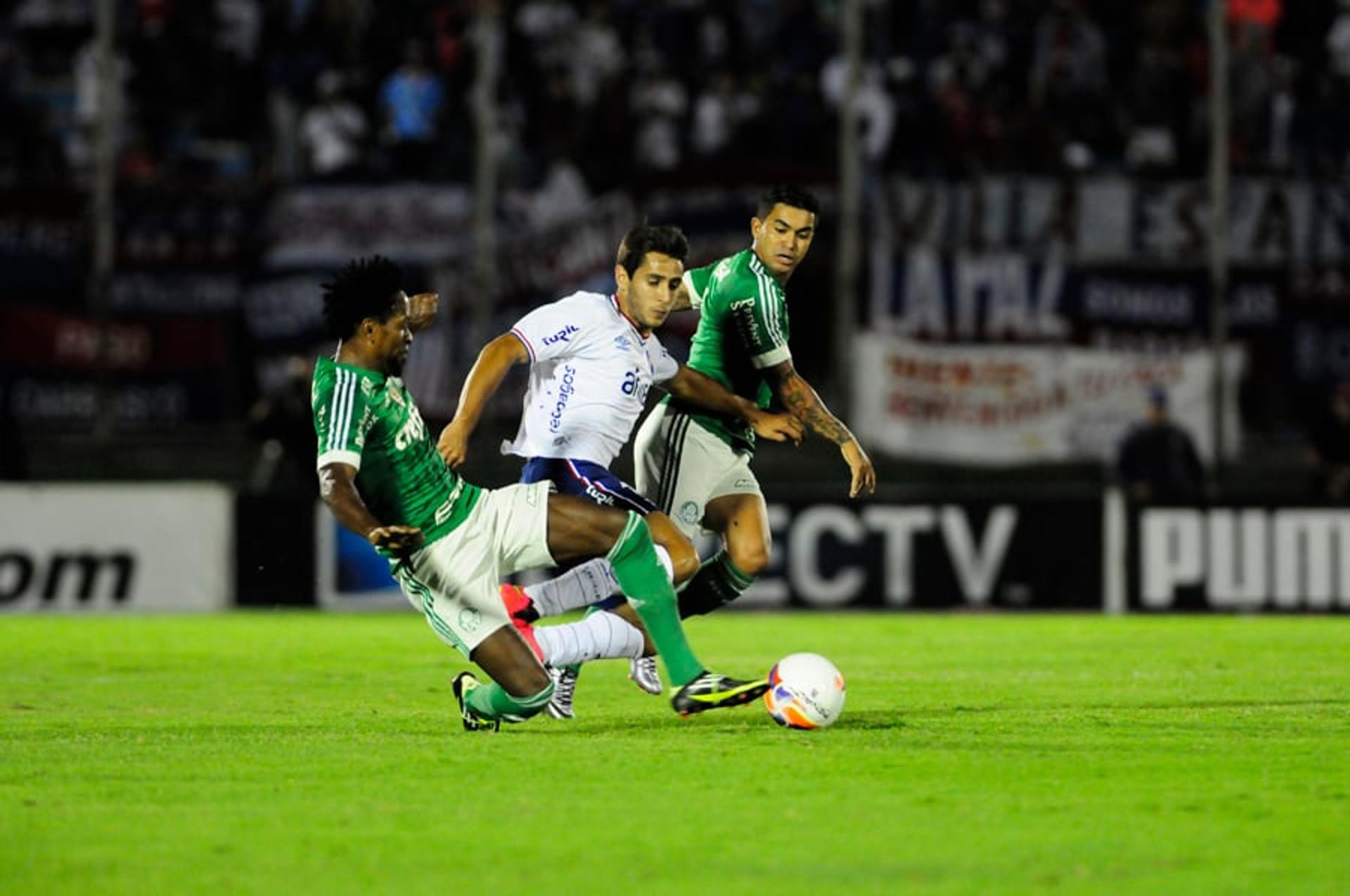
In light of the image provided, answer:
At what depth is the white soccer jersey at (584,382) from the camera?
10.2 m

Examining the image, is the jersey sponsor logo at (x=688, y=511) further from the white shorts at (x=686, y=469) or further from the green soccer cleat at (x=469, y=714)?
the green soccer cleat at (x=469, y=714)

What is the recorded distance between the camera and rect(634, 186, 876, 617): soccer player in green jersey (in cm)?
1117

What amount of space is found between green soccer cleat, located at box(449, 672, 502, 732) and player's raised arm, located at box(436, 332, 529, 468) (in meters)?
0.94

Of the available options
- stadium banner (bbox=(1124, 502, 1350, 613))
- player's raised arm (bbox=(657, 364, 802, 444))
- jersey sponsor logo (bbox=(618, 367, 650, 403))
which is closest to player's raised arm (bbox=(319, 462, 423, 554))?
jersey sponsor logo (bbox=(618, 367, 650, 403))

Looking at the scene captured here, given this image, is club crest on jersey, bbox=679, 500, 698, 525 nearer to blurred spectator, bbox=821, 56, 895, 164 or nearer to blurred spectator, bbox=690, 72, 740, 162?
blurred spectator, bbox=821, 56, 895, 164

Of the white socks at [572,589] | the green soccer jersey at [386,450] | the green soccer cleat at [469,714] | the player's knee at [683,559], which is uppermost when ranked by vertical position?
the green soccer jersey at [386,450]

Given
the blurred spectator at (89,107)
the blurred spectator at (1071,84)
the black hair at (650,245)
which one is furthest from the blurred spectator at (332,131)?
the black hair at (650,245)

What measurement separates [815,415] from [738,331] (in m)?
0.54

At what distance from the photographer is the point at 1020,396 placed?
2103cm

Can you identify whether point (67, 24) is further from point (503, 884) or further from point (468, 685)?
point (503, 884)

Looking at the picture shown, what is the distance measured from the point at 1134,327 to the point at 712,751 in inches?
518

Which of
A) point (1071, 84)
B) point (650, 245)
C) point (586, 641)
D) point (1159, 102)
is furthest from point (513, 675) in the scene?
point (1159, 102)

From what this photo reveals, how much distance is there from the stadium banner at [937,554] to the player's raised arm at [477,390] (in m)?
10.0

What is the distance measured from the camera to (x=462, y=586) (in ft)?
30.8
